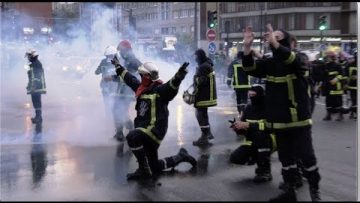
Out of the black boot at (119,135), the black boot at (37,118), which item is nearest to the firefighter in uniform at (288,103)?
the black boot at (119,135)

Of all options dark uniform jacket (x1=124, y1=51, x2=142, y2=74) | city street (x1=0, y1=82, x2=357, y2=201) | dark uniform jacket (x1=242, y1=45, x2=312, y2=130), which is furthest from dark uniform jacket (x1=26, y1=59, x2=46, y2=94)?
dark uniform jacket (x1=242, y1=45, x2=312, y2=130)

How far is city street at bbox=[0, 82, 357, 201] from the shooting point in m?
5.69

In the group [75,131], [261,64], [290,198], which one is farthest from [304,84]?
[75,131]

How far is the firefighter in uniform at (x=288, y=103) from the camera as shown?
5262 mm

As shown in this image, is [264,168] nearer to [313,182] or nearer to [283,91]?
[313,182]

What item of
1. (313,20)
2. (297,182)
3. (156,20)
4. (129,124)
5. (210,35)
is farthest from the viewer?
(313,20)

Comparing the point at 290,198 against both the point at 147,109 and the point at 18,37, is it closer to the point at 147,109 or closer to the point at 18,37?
the point at 147,109

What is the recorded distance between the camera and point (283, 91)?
208 inches

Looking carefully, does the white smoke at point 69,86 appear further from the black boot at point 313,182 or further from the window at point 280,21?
the window at point 280,21

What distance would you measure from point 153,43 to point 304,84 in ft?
54.9

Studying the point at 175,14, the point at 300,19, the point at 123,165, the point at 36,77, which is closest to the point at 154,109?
the point at 123,165

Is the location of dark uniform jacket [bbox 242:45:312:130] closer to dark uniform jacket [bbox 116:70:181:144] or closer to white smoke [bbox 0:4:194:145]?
dark uniform jacket [bbox 116:70:181:144]

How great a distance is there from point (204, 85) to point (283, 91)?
3747mm

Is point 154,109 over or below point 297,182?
over
